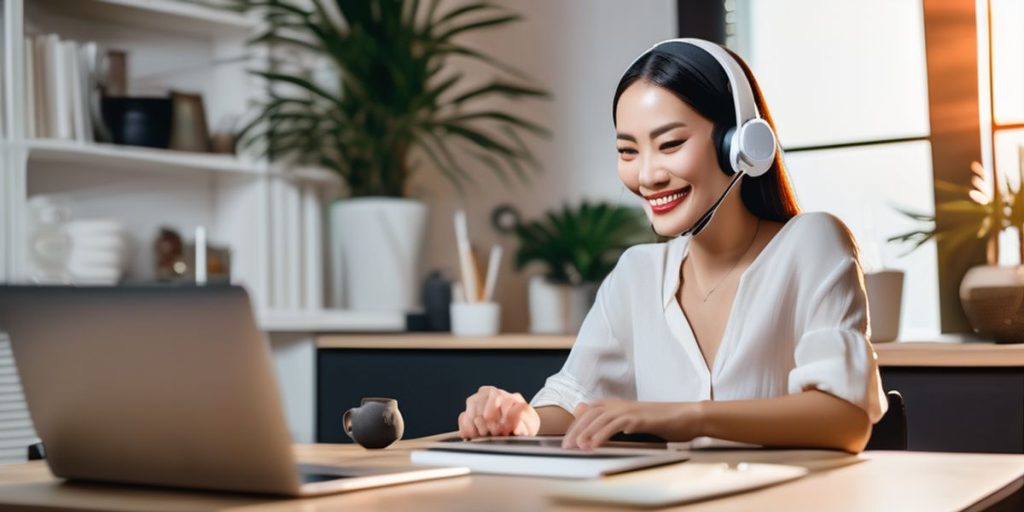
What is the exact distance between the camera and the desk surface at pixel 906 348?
8.70 feet

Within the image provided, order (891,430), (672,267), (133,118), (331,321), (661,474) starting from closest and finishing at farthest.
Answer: (661,474) → (891,430) → (672,267) → (133,118) → (331,321)

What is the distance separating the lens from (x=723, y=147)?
1.75 meters

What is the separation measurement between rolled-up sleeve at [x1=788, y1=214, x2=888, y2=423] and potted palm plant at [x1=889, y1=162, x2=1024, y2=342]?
45.1 inches

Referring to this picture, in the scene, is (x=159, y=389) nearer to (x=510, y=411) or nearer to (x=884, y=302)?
(x=510, y=411)

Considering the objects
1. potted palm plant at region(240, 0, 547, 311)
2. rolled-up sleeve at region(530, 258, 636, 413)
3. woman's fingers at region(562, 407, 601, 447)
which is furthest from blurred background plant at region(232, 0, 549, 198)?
woman's fingers at region(562, 407, 601, 447)

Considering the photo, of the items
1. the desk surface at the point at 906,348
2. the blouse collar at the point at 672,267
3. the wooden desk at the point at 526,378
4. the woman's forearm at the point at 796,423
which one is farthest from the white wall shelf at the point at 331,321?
the woman's forearm at the point at 796,423

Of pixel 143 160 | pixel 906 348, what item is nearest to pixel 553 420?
pixel 906 348

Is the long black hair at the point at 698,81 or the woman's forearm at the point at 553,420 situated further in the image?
the woman's forearm at the point at 553,420

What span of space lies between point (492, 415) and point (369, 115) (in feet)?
7.21

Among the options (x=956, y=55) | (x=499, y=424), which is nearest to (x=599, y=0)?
(x=956, y=55)

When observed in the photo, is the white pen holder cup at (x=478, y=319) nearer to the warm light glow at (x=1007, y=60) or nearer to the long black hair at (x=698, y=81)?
the warm light glow at (x=1007, y=60)

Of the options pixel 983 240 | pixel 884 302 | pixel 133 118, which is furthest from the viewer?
pixel 133 118

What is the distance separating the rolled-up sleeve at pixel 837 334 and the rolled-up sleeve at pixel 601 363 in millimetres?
319

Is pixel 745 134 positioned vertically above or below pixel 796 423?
above
